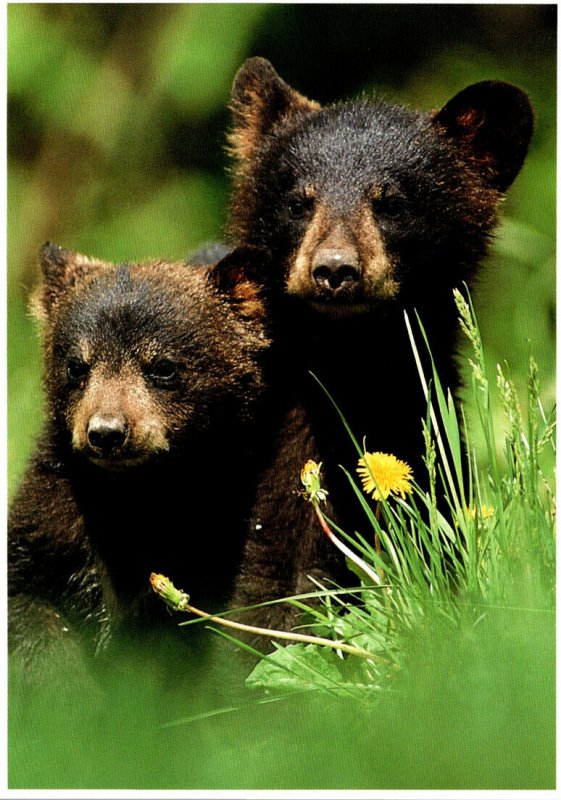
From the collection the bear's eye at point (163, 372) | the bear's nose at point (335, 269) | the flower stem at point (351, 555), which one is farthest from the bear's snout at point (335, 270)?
the flower stem at point (351, 555)

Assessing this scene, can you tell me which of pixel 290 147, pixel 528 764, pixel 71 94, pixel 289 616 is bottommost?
pixel 528 764

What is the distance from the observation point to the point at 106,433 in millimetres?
4547

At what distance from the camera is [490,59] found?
6.59 m

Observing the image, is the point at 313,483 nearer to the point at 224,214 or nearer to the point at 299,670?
the point at 299,670

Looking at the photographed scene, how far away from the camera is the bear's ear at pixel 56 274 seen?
5316 millimetres

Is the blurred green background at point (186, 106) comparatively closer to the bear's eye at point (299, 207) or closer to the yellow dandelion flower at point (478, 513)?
the bear's eye at point (299, 207)

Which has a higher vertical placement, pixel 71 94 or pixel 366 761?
pixel 71 94

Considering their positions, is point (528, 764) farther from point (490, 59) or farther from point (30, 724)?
point (490, 59)

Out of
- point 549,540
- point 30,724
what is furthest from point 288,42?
point 30,724

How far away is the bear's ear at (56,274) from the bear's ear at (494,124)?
5.29ft

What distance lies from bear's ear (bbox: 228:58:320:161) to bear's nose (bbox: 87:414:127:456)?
5.35 feet

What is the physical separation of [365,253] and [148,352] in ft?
2.97

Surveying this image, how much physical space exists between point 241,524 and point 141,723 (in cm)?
117

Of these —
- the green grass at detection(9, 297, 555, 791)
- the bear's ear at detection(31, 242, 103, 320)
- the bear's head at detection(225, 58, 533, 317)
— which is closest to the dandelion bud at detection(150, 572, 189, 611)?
the green grass at detection(9, 297, 555, 791)
